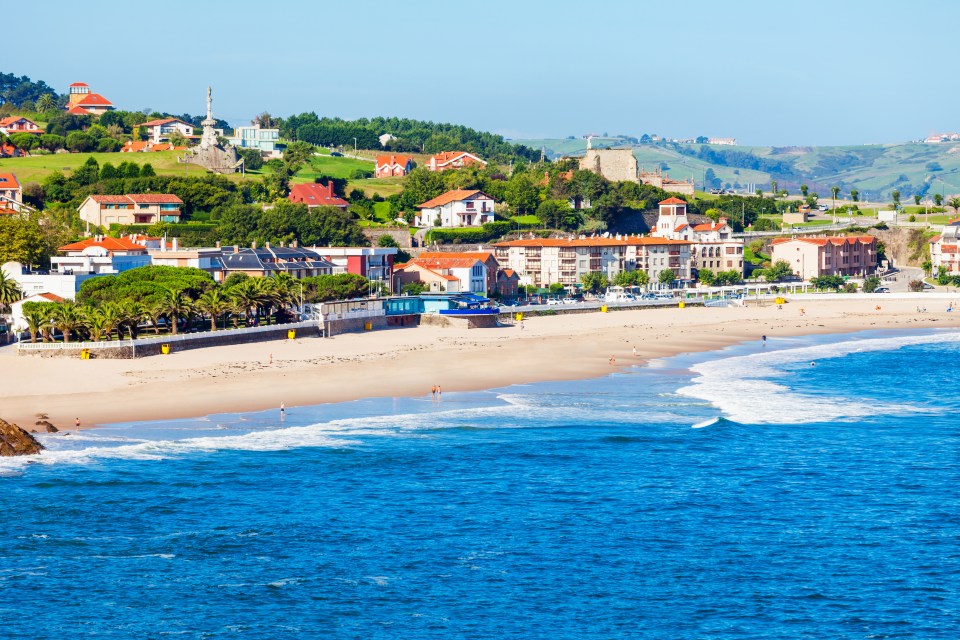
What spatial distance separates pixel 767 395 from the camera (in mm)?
58969

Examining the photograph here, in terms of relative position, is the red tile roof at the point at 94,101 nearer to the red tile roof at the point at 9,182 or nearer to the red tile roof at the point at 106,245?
the red tile roof at the point at 9,182

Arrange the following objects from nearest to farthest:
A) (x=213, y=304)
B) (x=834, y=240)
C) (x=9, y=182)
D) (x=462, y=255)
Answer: (x=213, y=304) → (x=462, y=255) → (x=9, y=182) → (x=834, y=240)

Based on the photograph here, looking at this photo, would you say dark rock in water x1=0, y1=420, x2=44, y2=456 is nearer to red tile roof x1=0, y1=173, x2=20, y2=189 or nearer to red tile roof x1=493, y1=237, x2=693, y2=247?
red tile roof x1=493, y1=237, x2=693, y2=247

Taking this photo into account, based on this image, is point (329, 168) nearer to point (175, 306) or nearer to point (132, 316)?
point (175, 306)

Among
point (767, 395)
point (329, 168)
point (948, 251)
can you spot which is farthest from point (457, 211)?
point (767, 395)

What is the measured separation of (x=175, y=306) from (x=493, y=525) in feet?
122

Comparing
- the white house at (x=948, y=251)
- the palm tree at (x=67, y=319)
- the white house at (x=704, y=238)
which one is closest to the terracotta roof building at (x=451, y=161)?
the white house at (x=704, y=238)

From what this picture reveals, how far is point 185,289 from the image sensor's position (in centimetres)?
7375

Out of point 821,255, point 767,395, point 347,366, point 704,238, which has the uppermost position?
point 704,238

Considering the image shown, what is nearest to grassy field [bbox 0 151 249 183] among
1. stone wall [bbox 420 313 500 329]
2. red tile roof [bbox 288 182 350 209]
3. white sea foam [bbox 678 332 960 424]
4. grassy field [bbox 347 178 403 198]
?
grassy field [bbox 347 178 403 198]

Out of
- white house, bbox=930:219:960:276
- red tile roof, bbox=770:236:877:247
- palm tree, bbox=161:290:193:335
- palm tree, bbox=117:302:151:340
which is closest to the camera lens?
palm tree, bbox=117:302:151:340

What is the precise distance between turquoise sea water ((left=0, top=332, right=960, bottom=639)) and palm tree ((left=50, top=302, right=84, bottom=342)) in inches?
674

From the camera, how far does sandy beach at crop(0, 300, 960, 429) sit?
53188 mm

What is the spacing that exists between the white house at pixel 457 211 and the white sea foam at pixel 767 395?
190 feet
